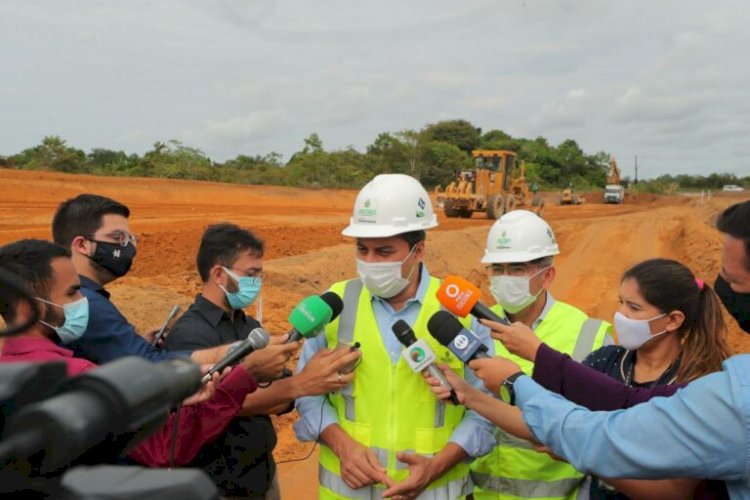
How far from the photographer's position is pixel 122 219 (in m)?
3.95

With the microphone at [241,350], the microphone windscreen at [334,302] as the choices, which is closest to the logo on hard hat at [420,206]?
the microphone windscreen at [334,302]

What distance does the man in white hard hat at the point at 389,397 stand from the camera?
308 cm

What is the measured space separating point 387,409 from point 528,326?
103 cm

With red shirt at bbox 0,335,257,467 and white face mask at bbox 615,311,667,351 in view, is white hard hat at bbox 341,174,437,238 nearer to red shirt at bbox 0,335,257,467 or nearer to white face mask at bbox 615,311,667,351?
red shirt at bbox 0,335,257,467

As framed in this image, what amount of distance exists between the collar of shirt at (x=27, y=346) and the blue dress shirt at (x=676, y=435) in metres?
1.77

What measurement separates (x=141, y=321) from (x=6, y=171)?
888 inches

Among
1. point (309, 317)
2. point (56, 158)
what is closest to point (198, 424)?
point (309, 317)

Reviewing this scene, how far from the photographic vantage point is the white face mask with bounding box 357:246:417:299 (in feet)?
10.7

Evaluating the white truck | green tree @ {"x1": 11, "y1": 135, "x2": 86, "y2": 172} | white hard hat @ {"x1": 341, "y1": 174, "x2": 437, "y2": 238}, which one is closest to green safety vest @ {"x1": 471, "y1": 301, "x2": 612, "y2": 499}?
white hard hat @ {"x1": 341, "y1": 174, "x2": 437, "y2": 238}

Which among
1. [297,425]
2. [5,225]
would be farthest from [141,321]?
[5,225]

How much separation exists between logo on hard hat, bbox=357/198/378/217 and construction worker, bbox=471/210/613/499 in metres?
0.92

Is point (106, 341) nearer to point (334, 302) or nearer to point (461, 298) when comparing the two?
point (334, 302)

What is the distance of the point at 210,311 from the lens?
362 cm

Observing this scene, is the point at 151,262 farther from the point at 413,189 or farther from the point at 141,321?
the point at 413,189
